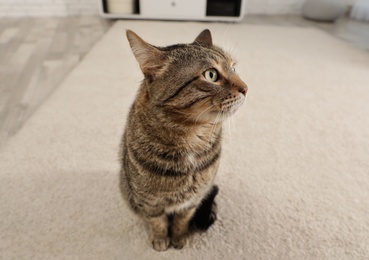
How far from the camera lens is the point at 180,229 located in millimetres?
906

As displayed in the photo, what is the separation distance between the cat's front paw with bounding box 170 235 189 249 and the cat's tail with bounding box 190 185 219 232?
0.17 ft

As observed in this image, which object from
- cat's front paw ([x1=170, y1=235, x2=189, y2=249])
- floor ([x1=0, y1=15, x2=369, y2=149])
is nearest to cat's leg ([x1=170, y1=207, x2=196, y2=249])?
cat's front paw ([x1=170, y1=235, x2=189, y2=249])

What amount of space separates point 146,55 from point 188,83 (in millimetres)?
119

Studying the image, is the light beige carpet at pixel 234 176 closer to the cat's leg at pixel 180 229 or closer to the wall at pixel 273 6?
the cat's leg at pixel 180 229

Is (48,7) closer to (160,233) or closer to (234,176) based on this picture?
(234,176)

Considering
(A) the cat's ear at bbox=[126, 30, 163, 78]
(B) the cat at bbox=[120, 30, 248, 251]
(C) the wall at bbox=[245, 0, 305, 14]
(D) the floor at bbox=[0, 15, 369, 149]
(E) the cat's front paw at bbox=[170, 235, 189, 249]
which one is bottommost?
(E) the cat's front paw at bbox=[170, 235, 189, 249]

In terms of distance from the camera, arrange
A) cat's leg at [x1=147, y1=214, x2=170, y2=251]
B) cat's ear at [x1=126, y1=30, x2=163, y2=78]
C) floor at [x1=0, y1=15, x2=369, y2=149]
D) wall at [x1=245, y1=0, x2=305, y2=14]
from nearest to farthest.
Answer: cat's ear at [x1=126, y1=30, x2=163, y2=78] → cat's leg at [x1=147, y1=214, x2=170, y2=251] → floor at [x1=0, y1=15, x2=369, y2=149] → wall at [x1=245, y1=0, x2=305, y2=14]

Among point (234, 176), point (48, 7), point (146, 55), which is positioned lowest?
point (234, 176)

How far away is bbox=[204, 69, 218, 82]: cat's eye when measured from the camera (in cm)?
70

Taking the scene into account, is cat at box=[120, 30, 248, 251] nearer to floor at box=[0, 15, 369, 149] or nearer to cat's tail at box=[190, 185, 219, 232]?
cat's tail at box=[190, 185, 219, 232]

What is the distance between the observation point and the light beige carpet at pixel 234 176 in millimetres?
909

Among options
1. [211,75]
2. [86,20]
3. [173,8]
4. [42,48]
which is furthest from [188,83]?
[86,20]

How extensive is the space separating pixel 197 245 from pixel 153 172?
1.07ft

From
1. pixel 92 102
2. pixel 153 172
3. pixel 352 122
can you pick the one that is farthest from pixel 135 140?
pixel 352 122
